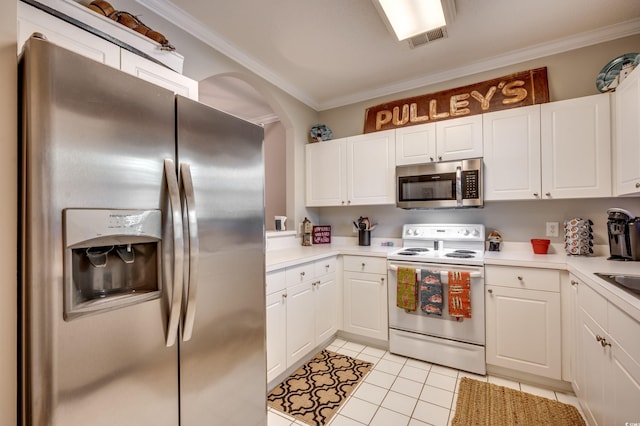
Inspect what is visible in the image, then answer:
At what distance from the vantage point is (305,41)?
90.8 inches

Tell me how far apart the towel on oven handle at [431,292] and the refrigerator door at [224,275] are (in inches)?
56.1

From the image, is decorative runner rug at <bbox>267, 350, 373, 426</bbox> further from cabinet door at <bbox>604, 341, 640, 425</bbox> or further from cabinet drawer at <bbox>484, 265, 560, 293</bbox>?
cabinet door at <bbox>604, 341, 640, 425</bbox>

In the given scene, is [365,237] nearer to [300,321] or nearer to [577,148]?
[300,321]

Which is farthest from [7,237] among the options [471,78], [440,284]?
[471,78]

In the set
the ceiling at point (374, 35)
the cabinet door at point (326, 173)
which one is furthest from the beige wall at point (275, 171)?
the ceiling at point (374, 35)

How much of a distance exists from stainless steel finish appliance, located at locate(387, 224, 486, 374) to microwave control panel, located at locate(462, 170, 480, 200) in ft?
1.18

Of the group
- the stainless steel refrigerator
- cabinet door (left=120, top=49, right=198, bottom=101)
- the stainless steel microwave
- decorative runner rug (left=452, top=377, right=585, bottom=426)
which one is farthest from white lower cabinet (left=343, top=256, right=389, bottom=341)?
cabinet door (left=120, top=49, right=198, bottom=101)

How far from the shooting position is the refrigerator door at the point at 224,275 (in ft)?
3.53

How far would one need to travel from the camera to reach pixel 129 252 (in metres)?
0.94

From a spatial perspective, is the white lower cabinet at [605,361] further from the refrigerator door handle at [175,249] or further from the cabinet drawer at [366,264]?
the refrigerator door handle at [175,249]

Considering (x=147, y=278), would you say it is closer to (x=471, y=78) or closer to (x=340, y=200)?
(x=340, y=200)

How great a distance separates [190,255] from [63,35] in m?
0.94

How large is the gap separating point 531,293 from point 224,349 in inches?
80.4

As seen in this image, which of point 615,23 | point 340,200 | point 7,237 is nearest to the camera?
point 7,237
